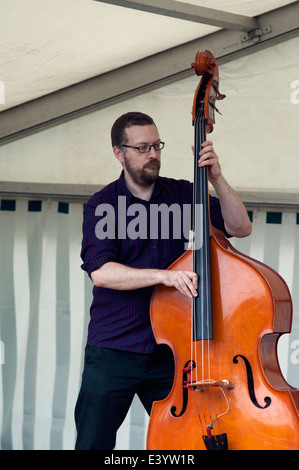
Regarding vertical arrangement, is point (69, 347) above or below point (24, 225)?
below

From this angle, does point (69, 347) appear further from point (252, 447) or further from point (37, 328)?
point (252, 447)

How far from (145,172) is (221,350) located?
0.74m

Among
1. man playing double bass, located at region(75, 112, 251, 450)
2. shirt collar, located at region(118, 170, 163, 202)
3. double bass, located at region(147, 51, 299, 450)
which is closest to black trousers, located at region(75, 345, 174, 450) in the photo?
man playing double bass, located at region(75, 112, 251, 450)

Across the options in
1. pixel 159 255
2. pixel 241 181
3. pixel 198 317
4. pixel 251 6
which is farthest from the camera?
pixel 241 181

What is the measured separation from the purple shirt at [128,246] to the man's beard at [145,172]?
59 mm

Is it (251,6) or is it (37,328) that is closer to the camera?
(251,6)

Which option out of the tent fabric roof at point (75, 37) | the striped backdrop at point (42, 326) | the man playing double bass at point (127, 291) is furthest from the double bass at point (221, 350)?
the striped backdrop at point (42, 326)

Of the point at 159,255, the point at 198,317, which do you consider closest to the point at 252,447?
the point at 198,317

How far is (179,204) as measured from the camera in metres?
2.63

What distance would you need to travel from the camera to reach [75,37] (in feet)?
10.8

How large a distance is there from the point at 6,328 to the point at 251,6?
2220mm

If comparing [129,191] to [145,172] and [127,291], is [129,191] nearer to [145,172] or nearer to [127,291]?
[145,172]

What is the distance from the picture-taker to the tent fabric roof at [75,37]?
303 centimetres

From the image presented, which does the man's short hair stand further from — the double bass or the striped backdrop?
the striped backdrop
